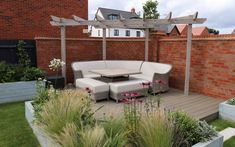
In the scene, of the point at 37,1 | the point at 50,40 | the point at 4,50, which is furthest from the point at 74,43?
the point at 37,1

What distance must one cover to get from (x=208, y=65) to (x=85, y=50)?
436 cm

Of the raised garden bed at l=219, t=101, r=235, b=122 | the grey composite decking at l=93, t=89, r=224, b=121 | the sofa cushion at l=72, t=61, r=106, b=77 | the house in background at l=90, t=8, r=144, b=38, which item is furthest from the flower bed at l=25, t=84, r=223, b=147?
the house in background at l=90, t=8, r=144, b=38

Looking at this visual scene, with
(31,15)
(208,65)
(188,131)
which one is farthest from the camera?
(31,15)

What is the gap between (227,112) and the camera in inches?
183

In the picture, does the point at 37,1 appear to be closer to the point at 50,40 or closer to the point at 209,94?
the point at 50,40

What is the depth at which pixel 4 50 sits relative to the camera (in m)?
6.94

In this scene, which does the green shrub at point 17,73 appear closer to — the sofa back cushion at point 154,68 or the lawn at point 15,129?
the lawn at point 15,129

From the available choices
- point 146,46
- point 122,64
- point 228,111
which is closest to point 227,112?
point 228,111

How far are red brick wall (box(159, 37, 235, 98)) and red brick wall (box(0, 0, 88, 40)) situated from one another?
5.32 metres

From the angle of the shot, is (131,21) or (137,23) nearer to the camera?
(131,21)

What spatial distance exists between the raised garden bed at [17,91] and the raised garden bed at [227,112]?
5.02m

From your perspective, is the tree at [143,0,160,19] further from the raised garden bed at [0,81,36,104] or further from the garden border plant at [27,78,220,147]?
the garden border plant at [27,78,220,147]

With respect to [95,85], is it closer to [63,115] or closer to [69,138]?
[63,115]

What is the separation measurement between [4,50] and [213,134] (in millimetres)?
6728
